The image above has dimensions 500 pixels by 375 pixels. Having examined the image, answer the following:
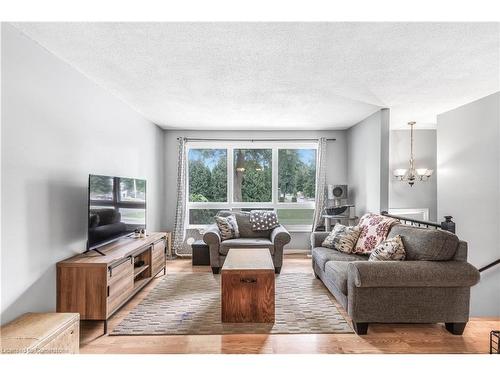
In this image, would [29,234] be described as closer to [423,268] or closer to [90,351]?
[90,351]

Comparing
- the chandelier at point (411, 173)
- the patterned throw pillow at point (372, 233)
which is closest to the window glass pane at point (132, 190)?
the patterned throw pillow at point (372, 233)

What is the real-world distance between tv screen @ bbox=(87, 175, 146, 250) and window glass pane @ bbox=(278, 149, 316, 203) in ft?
9.03

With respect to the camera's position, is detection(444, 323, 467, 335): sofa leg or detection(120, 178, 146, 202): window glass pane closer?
detection(444, 323, 467, 335): sofa leg

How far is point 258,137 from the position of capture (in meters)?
5.56

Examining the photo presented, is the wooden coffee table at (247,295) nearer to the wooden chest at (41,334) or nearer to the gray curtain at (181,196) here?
the wooden chest at (41,334)

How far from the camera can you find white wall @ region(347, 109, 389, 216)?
4082 mm

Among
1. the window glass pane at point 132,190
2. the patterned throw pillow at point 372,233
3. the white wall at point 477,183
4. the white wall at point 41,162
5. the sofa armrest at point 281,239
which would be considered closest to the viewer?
the white wall at point 41,162

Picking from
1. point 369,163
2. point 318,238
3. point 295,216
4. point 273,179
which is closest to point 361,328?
point 318,238

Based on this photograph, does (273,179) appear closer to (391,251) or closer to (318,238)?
(318,238)

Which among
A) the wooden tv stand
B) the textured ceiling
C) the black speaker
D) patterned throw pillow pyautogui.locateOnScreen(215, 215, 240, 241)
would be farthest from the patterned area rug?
the textured ceiling

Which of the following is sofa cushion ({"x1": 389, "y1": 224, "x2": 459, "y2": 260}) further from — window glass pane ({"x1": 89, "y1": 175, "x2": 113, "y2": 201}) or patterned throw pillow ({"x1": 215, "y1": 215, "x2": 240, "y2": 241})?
window glass pane ({"x1": 89, "y1": 175, "x2": 113, "y2": 201})

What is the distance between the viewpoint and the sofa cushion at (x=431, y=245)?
2.52m

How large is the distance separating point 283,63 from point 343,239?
227 cm

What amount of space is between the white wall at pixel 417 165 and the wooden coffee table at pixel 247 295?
373 cm
